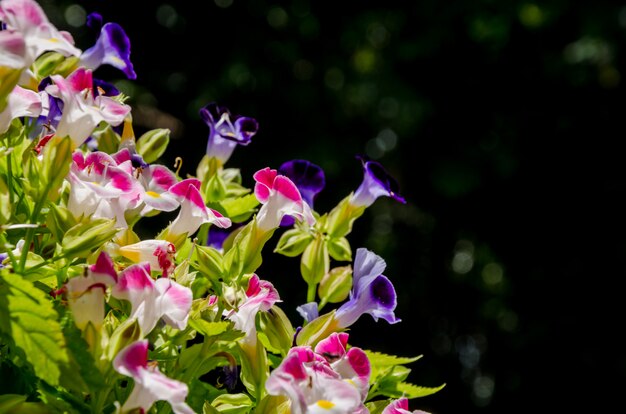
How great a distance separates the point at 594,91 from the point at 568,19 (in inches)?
9.5

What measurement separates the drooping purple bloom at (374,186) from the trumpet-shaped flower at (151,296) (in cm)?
30

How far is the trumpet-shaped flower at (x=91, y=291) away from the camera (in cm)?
47

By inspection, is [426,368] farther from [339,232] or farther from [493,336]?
[339,232]

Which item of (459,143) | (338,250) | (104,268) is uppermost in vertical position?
(104,268)

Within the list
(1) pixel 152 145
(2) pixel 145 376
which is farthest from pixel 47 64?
(2) pixel 145 376

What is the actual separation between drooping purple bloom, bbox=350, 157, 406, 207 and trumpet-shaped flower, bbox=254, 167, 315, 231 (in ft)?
0.60

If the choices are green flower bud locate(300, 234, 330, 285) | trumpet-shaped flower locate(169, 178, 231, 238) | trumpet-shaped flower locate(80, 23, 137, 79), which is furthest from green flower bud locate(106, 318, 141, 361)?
trumpet-shaped flower locate(80, 23, 137, 79)

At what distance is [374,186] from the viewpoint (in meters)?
0.78

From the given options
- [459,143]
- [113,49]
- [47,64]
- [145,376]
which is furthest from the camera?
[459,143]

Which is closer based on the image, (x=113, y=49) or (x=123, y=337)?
(x=123, y=337)

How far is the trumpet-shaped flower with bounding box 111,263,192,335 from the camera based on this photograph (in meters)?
0.48

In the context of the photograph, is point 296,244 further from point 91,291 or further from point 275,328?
point 91,291

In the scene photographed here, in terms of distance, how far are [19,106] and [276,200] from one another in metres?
0.16

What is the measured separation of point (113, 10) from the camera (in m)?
3.03
